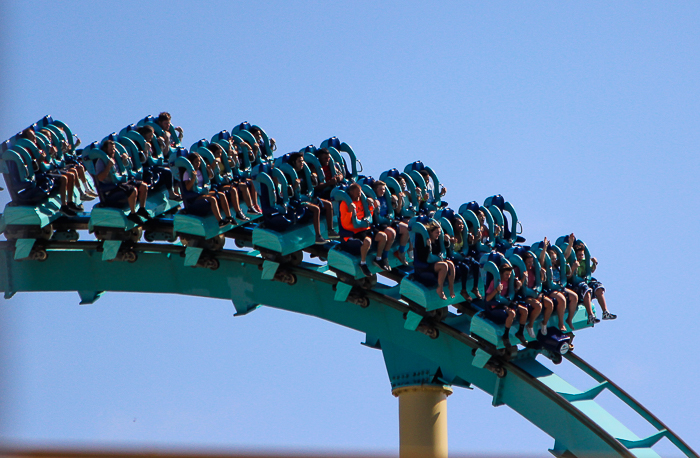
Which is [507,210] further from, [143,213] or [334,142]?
[143,213]

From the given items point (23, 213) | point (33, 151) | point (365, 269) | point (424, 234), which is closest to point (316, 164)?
point (365, 269)

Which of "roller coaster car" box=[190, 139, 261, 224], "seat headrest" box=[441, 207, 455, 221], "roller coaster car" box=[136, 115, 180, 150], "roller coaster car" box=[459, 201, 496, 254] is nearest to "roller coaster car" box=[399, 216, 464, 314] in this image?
"seat headrest" box=[441, 207, 455, 221]

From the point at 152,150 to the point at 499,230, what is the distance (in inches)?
155

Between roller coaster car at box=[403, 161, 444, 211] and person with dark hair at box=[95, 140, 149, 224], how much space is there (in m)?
2.87

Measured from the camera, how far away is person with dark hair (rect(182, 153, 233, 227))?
928 centimetres

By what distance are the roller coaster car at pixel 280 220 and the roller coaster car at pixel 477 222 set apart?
1424 millimetres

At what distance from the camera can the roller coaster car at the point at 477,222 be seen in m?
9.23

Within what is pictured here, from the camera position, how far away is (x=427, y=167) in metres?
10.8

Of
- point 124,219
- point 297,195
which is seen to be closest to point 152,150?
point 124,219

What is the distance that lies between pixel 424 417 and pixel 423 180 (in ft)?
8.54

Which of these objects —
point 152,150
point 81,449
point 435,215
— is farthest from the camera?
point 152,150

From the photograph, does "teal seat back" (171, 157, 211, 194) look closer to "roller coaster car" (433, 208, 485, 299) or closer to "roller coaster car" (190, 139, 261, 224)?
"roller coaster car" (190, 139, 261, 224)

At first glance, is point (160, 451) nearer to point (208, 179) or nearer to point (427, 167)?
point (208, 179)

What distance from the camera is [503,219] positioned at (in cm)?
962
